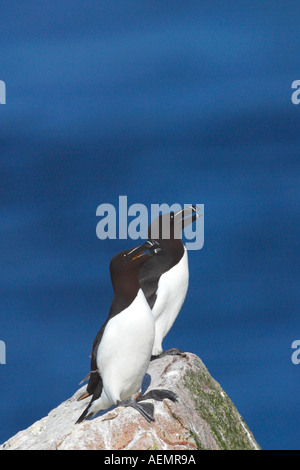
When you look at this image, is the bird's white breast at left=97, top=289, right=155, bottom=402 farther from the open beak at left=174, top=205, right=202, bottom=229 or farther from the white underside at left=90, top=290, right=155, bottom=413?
the open beak at left=174, top=205, right=202, bottom=229

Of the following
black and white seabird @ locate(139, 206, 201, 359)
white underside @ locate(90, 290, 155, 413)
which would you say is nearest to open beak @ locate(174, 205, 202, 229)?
black and white seabird @ locate(139, 206, 201, 359)

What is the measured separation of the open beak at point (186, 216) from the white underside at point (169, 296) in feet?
1.31

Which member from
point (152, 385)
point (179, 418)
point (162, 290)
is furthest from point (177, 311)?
point (179, 418)

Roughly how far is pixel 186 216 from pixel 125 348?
3.00 m

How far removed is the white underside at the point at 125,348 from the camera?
1074 centimetres

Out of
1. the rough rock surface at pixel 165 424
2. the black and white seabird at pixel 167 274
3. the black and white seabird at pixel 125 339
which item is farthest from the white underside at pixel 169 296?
the black and white seabird at pixel 125 339

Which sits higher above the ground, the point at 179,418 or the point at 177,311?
the point at 177,311

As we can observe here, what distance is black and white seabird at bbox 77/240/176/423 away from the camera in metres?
10.8

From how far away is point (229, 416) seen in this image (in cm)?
1162

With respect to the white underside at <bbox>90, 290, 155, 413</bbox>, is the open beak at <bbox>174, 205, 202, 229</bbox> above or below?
above

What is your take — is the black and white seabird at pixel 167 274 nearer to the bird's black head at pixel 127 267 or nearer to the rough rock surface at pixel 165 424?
the rough rock surface at pixel 165 424

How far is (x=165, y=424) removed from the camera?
1038cm
